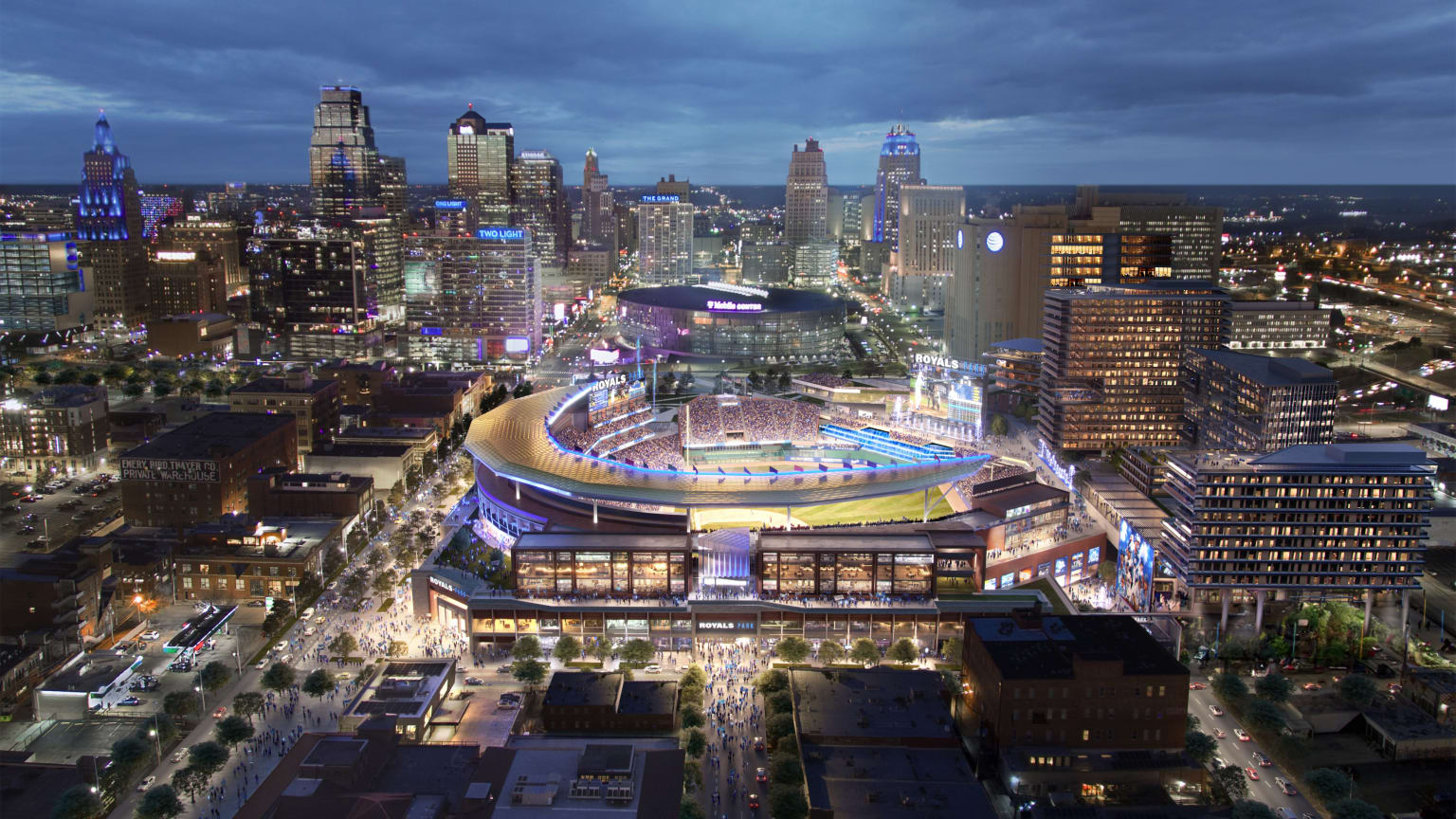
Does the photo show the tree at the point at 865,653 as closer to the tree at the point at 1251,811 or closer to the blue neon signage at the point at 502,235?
the tree at the point at 1251,811

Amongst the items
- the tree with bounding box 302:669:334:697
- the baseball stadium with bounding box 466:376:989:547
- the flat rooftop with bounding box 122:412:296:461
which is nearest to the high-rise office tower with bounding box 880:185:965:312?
the baseball stadium with bounding box 466:376:989:547

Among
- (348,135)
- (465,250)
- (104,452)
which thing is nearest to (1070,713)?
(104,452)

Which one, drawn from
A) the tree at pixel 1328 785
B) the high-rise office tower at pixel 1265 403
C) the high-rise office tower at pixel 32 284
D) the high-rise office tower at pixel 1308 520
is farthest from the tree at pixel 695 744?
the high-rise office tower at pixel 32 284

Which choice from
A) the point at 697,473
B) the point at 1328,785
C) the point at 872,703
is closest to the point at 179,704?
the point at 872,703

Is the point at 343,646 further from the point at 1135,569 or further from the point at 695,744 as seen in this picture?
the point at 1135,569

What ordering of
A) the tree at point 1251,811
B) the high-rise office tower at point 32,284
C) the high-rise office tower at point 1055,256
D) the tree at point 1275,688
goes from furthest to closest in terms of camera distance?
the high-rise office tower at point 32,284, the high-rise office tower at point 1055,256, the tree at point 1275,688, the tree at point 1251,811

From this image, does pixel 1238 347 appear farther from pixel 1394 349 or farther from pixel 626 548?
pixel 626 548
